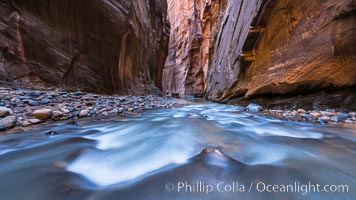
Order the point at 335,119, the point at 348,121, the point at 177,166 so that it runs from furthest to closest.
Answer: the point at 335,119
the point at 348,121
the point at 177,166

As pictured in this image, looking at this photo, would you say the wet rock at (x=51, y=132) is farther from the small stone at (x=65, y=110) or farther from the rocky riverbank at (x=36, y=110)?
the small stone at (x=65, y=110)

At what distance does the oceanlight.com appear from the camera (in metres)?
0.93

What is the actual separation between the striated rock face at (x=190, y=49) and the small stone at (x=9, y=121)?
2311cm

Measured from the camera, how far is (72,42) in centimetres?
563

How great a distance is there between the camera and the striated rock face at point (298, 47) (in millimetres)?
2951

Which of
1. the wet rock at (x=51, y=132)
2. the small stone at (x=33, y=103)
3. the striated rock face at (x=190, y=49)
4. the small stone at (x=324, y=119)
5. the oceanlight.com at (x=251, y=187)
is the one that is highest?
the striated rock face at (x=190, y=49)

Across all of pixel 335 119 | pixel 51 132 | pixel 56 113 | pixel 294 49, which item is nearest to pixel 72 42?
pixel 56 113

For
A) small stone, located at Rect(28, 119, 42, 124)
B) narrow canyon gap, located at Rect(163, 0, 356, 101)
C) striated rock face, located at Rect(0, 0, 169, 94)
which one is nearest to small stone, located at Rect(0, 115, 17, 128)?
small stone, located at Rect(28, 119, 42, 124)

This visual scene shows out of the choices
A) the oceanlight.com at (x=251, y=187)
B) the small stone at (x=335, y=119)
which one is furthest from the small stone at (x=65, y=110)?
the small stone at (x=335, y=119)

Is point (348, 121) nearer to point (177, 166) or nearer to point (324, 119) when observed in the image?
point (324, 119)

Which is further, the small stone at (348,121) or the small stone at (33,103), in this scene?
the small stone at (33,103)

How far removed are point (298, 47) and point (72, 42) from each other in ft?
22.4

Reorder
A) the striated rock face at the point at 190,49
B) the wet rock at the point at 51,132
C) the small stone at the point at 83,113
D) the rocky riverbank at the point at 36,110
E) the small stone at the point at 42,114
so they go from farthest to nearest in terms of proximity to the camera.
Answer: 1. the striated rock face at the point at 190,49
2. the small stone at the point at 83,113
3. the small stone at the point at 42,114
4. the rocky riverbank at the point at 36,110
5. the wet rock at the point at 51,132

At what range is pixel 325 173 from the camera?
3.74 feet
